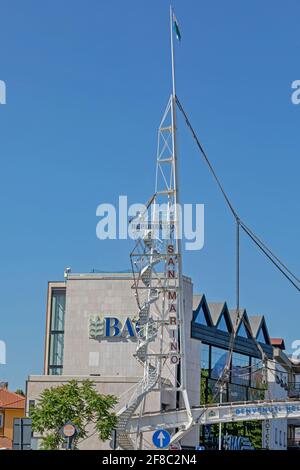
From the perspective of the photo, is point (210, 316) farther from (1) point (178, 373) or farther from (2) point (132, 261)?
(2) point (132, 261)

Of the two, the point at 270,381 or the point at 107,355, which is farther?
the point at 270,381

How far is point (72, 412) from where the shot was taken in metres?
70.6

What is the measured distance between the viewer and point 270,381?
123 metres

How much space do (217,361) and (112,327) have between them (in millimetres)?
16667

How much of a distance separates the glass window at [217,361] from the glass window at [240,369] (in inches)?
154

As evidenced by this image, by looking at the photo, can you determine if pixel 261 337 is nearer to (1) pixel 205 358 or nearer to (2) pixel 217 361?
(2) pixel 217 361

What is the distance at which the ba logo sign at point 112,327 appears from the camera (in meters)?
83.8

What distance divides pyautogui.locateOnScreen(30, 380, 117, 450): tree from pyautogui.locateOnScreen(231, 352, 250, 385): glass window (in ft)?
106

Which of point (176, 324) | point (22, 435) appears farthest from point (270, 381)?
point (22, 435)

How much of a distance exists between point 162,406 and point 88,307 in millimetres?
11733

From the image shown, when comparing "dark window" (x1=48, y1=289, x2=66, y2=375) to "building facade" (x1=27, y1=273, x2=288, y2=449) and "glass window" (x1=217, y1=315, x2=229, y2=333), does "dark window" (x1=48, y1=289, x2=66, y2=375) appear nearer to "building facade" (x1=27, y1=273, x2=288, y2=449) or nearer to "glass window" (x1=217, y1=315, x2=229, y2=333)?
"building facade" (x1=27, y1=273, x2=288, y2=449)

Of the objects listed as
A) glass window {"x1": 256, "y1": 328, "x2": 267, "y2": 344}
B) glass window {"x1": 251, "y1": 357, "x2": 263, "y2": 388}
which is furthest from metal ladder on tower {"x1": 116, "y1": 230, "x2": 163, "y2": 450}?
glass window {"x1": 256, "y1": 328, "x2": 267, "y2": 344}

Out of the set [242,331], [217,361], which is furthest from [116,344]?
[242,331]
